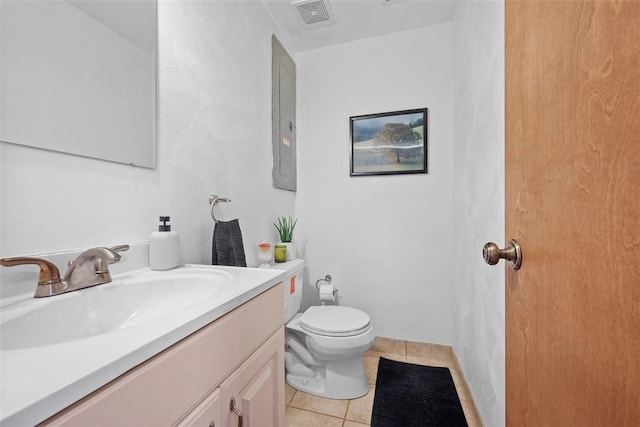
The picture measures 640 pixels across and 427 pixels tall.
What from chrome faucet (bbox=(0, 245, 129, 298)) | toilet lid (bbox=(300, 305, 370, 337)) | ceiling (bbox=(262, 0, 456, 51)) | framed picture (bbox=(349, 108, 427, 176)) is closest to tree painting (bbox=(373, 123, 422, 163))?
framed picture (bbox=(349, 108, 427, 176))

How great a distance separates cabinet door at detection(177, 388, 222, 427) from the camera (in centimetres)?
53

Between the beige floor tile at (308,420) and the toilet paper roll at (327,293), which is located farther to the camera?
the toilet paper roll at (327,293)

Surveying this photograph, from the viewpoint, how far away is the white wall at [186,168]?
663mm

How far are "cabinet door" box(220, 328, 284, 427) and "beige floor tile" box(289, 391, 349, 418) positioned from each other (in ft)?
2.00

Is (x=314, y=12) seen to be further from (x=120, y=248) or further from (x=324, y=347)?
(x=324, y=347)

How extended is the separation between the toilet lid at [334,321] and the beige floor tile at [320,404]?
375 mm

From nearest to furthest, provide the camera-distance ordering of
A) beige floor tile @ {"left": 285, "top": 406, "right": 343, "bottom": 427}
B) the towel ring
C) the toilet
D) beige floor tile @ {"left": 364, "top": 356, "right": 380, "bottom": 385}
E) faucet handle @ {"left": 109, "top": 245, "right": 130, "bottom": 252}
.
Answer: faucet handle @ {"left": 109, "top": 245, "right": 130, "bottom": 252}
the towel ring
beige floor tile @ {"left": 285, "top": 406, "right": 343, "bottom": 427}
the toilet
beige floor tile @ {"left": 364, "top": 356, "right": 380, "bottom": 385}

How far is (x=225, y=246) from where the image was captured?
1155 mm

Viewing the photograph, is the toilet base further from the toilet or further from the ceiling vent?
the ceiling vent

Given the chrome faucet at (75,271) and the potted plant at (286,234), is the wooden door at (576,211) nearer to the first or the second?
the chrome faucet at (75,271)

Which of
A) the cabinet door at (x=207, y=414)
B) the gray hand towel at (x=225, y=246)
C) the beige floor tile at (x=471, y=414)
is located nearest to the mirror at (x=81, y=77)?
the gray hand towel at (x=225, y=246)

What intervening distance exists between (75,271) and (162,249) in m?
0.23

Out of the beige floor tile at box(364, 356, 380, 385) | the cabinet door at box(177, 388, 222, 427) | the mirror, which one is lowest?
the beige floor tile at box(364, 356, 380, 385)

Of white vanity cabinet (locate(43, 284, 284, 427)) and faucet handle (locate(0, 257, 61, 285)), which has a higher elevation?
faucet handle (locate(0, 257, 61, 285))
